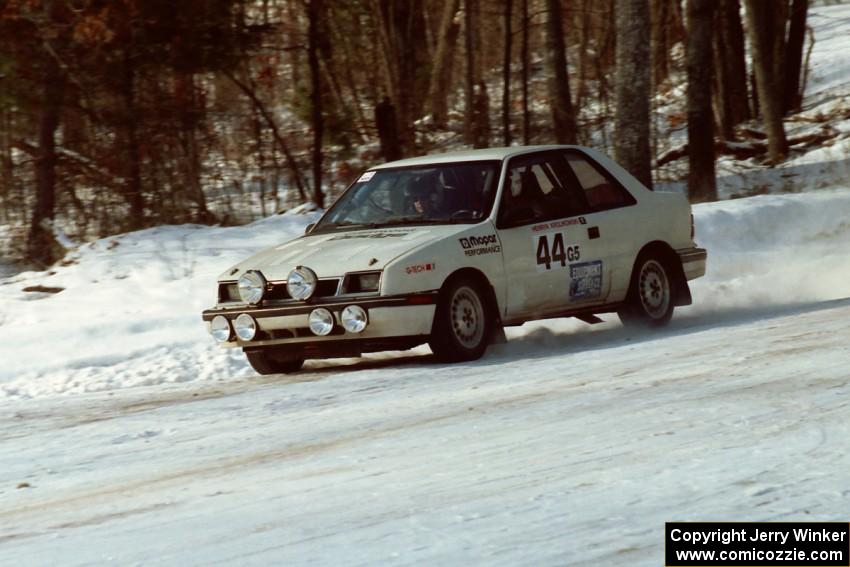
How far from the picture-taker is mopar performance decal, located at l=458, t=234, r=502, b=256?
9.57m

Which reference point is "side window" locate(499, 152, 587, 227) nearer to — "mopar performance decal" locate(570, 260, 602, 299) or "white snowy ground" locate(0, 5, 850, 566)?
"mopar performance decal" locate(570, 260, 602, 299)

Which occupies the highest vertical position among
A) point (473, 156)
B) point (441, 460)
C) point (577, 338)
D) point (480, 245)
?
point (473, 156)

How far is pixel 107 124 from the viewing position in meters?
18.5

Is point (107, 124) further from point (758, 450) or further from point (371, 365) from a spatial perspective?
point (758, 450)

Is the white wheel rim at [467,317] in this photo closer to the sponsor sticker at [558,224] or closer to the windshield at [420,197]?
the windshield at [420,197]

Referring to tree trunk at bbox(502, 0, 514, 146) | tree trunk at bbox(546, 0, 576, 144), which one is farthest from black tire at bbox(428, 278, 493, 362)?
tree trunk at bbox(502, 0, 514, 146)

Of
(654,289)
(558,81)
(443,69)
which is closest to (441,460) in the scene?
(654,289)

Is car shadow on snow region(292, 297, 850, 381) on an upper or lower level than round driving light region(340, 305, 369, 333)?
lower

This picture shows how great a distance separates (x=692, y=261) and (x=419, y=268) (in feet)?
10.9

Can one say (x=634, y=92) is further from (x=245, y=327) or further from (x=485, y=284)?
(x=245, y=327)

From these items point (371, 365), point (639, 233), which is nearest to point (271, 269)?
point (371, 365)

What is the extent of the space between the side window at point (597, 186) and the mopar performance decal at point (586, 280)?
0.52 meters

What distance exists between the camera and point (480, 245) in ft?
31.8

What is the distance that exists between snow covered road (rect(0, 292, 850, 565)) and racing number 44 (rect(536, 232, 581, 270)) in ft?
2.80
